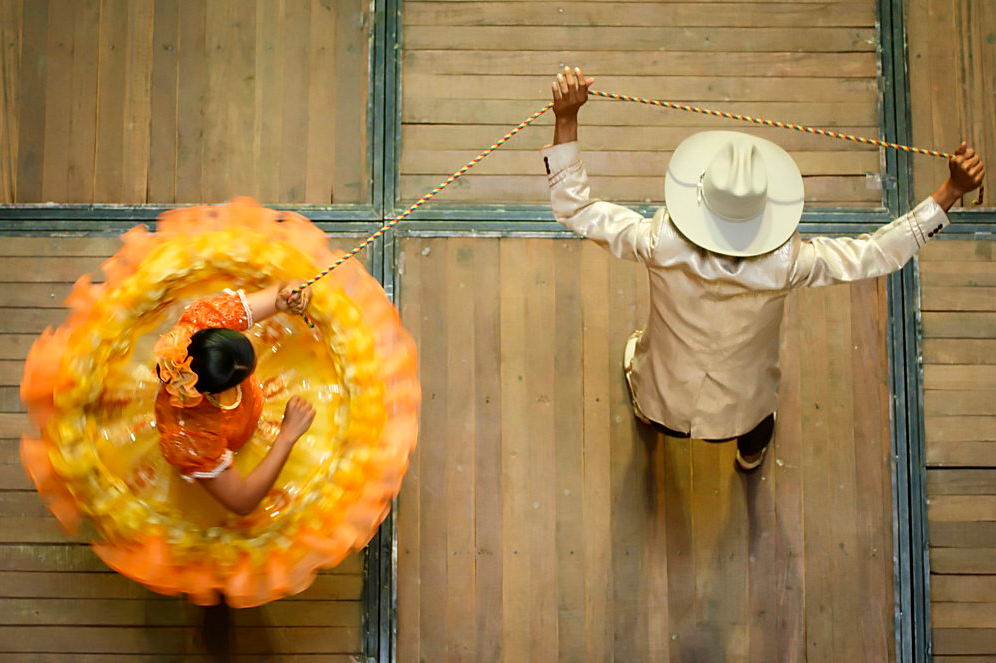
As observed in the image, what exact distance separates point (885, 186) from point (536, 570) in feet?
5.76

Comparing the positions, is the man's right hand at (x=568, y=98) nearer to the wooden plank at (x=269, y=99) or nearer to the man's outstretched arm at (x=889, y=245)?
the man's outstretched arm at (x=889, y=245)

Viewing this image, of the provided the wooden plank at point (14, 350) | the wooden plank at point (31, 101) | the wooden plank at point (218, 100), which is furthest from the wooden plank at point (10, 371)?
the wooden plank at point (218, 100)

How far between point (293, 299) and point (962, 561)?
7.53ft

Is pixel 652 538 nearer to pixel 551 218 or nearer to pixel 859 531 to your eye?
pixel 859 531

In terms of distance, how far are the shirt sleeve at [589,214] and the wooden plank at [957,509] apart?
151 centimetres

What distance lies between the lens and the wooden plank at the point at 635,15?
2.93 m

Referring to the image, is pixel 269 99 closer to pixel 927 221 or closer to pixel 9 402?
pixel 9 402

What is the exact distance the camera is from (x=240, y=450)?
236 cm

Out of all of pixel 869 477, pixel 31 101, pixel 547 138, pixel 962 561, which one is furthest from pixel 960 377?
pixel 31 101

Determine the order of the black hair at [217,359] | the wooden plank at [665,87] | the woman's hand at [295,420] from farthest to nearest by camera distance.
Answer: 1. the wooden plank at [665,87]
2. the woman's hand at [295,420]
3. the black hair at [217,359]

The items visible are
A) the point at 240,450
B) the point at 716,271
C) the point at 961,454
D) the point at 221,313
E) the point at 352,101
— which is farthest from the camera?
the point at 352,101

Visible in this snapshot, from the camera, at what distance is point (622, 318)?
2.82 m

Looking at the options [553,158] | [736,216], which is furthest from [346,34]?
[736,216]

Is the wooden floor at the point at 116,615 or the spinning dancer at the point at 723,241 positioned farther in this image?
the wooden floor at the point at 116,615
